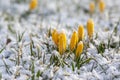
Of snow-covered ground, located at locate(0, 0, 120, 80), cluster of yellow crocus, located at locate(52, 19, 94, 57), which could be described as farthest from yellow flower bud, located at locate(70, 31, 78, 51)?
snow-covered ground, located at locate(0, 0, 120, 80)

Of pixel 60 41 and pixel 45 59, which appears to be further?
pixel 45 59

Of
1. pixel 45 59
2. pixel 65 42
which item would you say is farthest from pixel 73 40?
pixel 45 59

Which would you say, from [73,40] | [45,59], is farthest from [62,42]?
[45,59]

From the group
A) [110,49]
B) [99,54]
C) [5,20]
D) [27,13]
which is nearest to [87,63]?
[99,54]

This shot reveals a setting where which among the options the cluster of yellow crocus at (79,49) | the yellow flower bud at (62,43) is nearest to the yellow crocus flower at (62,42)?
the yellow flower bud at (62,43)

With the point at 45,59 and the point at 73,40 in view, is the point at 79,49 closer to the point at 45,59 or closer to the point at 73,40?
the point at 73,40

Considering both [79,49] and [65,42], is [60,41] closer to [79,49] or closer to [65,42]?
[65,42]

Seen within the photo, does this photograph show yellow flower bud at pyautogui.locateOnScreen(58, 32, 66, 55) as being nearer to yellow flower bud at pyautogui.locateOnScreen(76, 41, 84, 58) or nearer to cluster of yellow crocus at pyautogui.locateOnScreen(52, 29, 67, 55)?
cluster of yellow crocus at pyautogui.locateOnScreen(52, 29, 67, 55)

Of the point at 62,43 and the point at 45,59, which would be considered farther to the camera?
the point at 45,59

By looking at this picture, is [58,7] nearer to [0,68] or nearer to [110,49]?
[110,49]

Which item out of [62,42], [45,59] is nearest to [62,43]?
[62,42]

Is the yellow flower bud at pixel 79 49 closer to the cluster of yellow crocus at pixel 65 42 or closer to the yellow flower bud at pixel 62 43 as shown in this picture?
the cluster of yellow crocus at pixel 65 42

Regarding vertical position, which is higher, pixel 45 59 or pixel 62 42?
pixel 62 42
